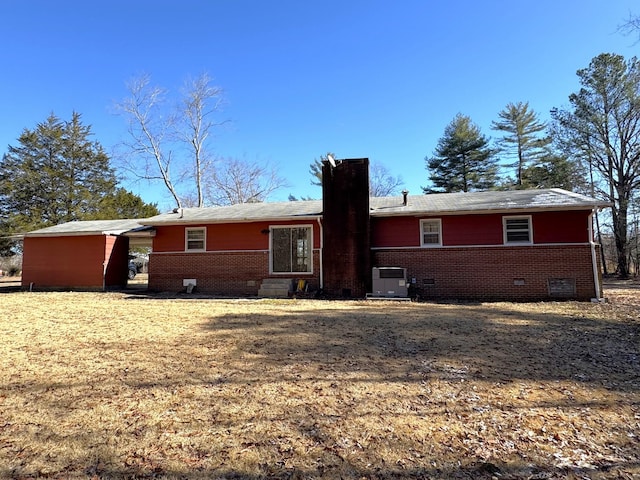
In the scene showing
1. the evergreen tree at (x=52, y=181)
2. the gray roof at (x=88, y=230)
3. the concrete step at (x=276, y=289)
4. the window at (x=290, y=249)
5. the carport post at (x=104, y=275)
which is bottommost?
the concrete step at (x=276, y=289)

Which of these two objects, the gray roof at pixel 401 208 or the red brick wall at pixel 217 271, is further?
the red brick wall at pixel 217 271

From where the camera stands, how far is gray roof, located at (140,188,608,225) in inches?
472

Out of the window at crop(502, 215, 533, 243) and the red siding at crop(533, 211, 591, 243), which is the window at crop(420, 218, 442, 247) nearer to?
the window at crop(502, 215, 533, 243)

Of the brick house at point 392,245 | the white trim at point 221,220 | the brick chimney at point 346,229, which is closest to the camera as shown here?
the brick house at point 392,245

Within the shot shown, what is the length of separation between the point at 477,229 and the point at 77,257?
Answer: 16.0 metres

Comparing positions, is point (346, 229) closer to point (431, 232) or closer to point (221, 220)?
point (431, 232)

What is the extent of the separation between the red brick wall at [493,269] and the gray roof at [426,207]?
1.30 m

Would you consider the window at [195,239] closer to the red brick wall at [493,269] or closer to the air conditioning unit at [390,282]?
the red brick wall at [493,269]

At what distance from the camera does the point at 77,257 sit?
16.4 meters

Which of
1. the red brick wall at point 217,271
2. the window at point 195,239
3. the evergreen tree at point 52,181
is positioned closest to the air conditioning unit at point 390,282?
the red brick wall at point 217,271

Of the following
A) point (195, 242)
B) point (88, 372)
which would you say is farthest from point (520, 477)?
point (195, 242)

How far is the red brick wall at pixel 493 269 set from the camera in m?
11.8

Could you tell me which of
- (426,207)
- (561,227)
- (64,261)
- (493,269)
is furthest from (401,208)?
(64,261)

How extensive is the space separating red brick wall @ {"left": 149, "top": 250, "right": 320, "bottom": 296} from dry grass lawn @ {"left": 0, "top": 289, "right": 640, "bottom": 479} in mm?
7652
